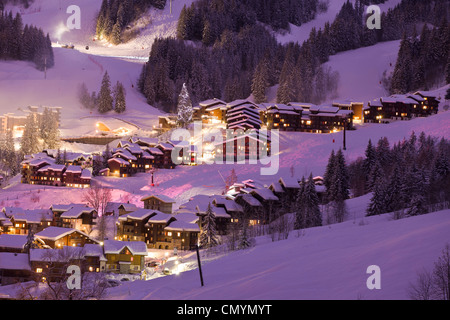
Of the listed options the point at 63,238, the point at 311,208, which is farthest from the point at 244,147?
the point at 63,238

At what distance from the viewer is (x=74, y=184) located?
A: 63938mm

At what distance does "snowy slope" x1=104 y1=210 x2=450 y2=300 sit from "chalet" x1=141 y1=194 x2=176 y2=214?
2566cm

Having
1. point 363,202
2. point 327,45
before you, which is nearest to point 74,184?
point 363,202

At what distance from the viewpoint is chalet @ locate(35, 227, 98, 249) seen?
143ft

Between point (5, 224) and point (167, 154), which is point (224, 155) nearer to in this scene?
point (167, 154)

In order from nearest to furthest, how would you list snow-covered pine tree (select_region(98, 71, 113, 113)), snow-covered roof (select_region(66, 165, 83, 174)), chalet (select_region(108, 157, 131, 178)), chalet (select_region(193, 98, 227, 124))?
snow-covered roof (select_region(66, 165, 83, 174)), chalet (select_region(108, 157, 131, 178)), chalet (select_region(193, 98, 227, 124)), snow-covered pine tree (select_region(98, 71, 113, 113))

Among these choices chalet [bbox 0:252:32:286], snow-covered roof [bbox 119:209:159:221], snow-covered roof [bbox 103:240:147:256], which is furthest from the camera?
snow-covered roof [bbox 119:209:159:221]

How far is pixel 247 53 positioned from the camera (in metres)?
117

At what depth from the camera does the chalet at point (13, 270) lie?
3619 cm

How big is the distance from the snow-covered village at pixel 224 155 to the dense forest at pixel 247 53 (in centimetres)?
40

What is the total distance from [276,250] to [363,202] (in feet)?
72.3

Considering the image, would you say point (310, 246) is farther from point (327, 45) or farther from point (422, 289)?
point (327, 45)

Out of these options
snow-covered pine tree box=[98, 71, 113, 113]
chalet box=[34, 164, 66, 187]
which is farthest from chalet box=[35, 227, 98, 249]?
snow-covered pine tree box=[98, 71, 113, 113]

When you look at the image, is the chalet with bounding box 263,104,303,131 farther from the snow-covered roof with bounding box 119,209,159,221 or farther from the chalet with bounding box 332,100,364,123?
the snow-covered roof with bounding box 119,209,159,221
